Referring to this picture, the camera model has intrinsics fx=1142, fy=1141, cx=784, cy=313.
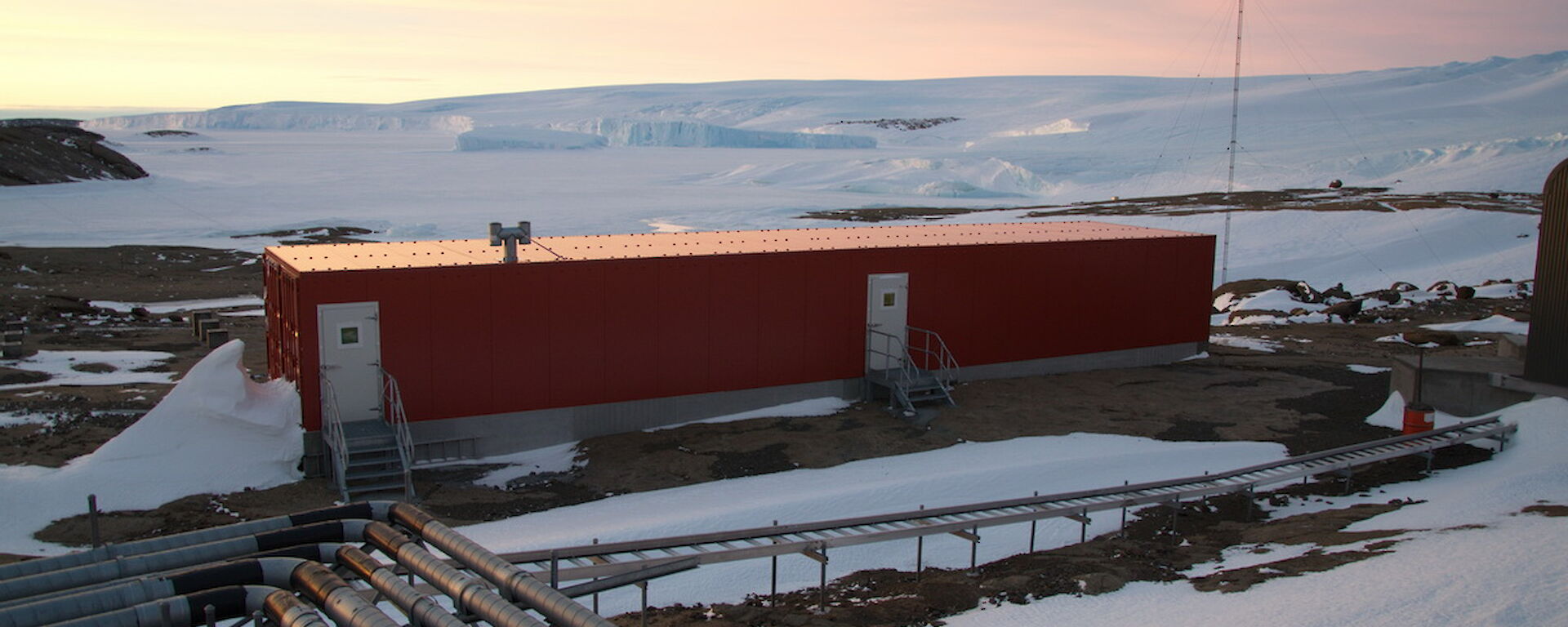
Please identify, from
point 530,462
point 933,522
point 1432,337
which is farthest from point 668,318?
point 1432,337

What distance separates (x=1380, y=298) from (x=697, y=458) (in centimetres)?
2054

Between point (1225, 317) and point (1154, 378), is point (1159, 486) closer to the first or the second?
point (1154, 378)

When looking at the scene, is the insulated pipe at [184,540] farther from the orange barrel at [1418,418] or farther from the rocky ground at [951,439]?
the orange barrel at [1418,418]

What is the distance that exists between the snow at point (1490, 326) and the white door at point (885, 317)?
12981 mm

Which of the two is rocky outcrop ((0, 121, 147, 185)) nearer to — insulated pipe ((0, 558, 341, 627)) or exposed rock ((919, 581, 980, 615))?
insulated pipe ((0, 558, 341, 627))

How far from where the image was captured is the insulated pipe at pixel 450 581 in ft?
20.3

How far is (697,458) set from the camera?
47.9 ft

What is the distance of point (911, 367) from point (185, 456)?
397 inches

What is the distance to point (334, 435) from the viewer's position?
13.3 meters

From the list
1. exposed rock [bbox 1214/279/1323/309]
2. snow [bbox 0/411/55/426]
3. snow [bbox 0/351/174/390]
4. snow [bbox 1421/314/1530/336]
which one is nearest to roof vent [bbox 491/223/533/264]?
snow [bbox 0/411/55/426]

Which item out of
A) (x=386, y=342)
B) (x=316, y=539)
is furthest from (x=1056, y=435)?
(x=316, y=539)

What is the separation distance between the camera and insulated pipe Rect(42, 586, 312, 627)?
5.67m

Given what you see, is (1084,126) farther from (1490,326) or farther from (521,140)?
(1490,326)

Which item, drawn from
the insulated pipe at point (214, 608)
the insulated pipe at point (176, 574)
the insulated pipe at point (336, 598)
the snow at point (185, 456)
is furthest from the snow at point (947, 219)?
the insulated pipe at point (214, 608)
